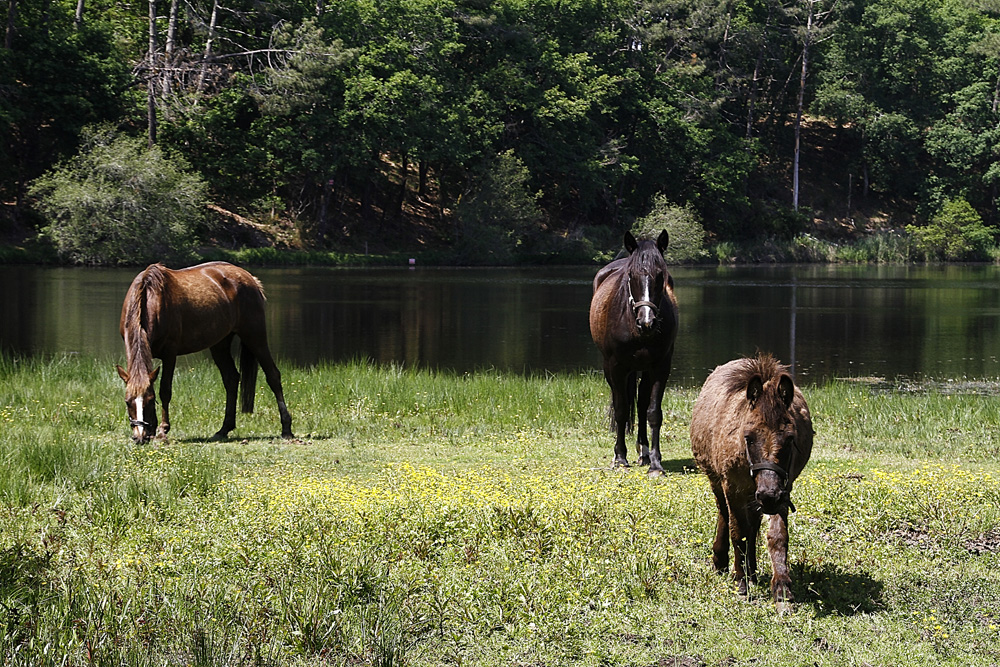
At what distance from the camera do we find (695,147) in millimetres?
66812

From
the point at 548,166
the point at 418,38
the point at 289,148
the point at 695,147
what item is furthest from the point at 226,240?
the point at 695,147

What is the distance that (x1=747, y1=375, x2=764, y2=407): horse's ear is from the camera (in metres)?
5.69

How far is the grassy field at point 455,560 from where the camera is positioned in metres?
5.38

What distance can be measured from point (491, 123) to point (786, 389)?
184 feet

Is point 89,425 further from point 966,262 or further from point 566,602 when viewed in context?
point 966,262

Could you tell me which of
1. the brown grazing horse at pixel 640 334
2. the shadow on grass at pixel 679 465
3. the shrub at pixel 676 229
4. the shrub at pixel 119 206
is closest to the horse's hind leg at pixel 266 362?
the brown grazing horse at pixel 640 334

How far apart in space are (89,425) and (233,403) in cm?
155

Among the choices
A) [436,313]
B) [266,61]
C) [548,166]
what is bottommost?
[436,313]

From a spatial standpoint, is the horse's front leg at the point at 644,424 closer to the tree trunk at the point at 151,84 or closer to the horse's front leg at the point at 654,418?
the horse's front leg at the point at 654,418

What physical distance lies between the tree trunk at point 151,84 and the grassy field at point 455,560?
4274 centimetres

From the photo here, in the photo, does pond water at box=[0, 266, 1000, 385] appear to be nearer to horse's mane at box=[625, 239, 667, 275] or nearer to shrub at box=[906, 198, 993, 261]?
horse's mane at box=[625, 239, 667, 275]

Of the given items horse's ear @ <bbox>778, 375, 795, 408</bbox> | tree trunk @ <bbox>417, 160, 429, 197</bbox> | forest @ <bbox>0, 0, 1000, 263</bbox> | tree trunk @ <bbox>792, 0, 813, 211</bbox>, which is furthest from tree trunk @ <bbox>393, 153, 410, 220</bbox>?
horse's ear @ <bbox>778, 375, 795, 408</bbox>

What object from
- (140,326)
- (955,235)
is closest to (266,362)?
(140,326)

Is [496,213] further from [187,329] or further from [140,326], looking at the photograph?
[140,326]
